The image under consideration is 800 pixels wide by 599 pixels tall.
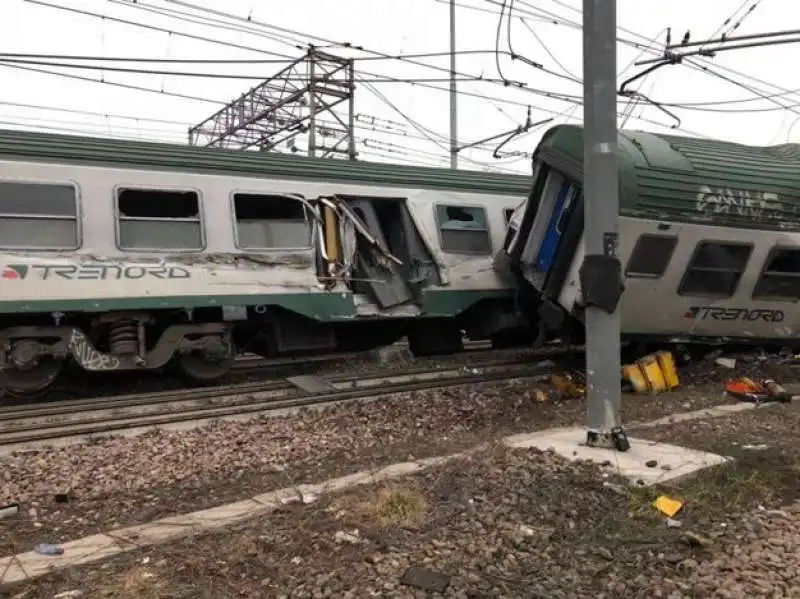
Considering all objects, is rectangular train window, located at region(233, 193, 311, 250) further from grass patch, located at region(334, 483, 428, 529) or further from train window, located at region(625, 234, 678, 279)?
grass patch, located at region(334, 483, 428, 529)

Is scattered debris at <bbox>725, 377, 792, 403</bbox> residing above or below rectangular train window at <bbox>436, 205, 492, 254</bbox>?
below

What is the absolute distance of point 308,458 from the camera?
661 cm

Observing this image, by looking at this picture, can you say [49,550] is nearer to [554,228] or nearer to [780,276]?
[554,228]

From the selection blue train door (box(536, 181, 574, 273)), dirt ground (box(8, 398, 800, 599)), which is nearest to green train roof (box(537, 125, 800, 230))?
blue train door (box(536, 181, 574, 273))

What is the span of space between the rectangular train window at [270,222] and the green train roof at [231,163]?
350 mm

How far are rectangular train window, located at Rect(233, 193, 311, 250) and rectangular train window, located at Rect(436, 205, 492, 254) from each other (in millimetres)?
2336

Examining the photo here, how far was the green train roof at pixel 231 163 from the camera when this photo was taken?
872cm

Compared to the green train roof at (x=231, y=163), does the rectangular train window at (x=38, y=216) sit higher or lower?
lower

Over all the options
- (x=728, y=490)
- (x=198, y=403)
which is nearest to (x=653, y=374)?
(x=728, y=490)

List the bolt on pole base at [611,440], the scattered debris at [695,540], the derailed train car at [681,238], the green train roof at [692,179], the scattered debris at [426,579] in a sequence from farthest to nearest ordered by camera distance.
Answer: the derailed train car at [681,238]
the green train roof at [692,179]
the bolt on pole base at [611,440]
the scattered debris at [695,540]
the scattered debris at [426,579]

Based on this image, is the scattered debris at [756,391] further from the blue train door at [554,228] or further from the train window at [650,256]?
the blue train door at [554,228]

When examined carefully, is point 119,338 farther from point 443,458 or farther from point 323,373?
point 443,458

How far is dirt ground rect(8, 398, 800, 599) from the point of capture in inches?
146

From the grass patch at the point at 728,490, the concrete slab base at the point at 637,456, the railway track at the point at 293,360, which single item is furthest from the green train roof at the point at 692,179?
the railway track at the point at 293,360
